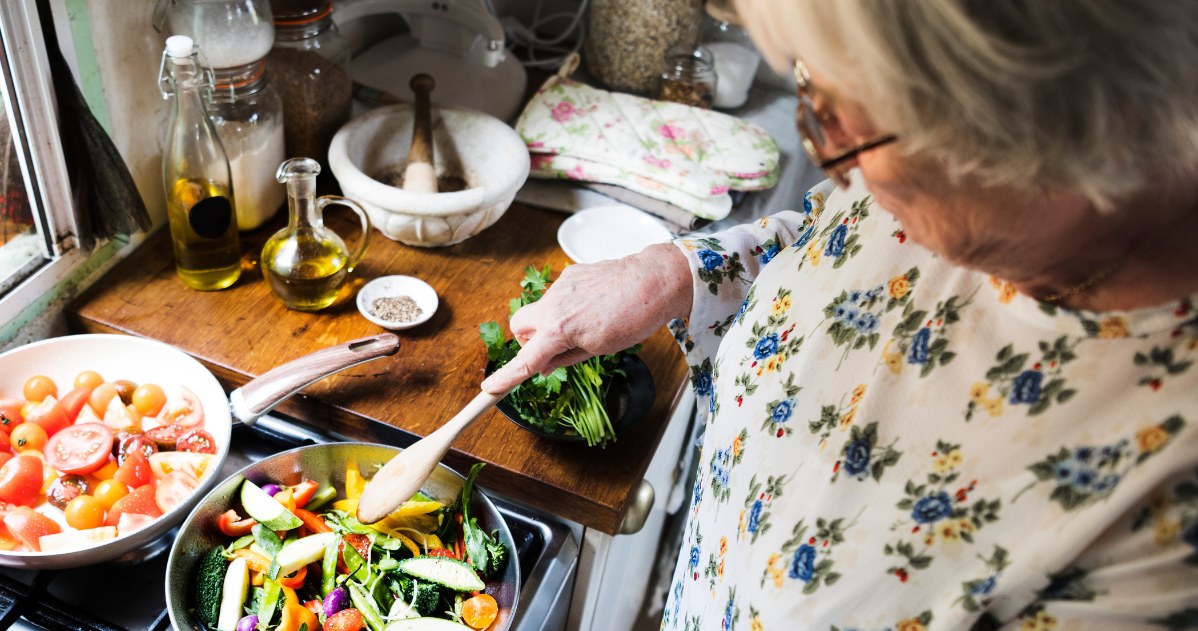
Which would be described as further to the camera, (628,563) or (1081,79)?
(628,563)

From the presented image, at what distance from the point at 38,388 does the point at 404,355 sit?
38 cm

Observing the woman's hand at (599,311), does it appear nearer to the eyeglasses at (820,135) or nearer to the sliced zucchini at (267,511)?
the sliced zucchini at (267,511)

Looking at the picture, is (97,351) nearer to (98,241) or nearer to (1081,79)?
(98,241)

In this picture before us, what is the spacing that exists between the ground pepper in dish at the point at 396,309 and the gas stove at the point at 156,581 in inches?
6.6

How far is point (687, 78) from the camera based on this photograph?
1661mm

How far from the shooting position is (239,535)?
89cm

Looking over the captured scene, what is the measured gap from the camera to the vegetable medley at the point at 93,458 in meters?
0.85

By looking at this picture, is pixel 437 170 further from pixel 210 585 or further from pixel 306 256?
pixel 210 585

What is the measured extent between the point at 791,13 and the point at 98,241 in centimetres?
95

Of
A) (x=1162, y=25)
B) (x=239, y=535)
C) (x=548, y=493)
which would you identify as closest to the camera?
(x=1162, y=25)

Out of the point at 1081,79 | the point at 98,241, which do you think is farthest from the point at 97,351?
the point at 1081,79

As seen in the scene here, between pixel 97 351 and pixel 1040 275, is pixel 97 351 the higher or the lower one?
the lower one

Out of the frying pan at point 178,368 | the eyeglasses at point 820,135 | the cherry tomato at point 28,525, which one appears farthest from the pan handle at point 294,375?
the eyeglasses at point 820,135

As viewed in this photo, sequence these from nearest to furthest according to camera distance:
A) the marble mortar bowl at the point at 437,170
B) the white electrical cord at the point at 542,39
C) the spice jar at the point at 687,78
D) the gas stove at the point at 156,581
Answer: the gas stove at the point at 156,581 < the marble mortar bowl at the point at 437,170 < the spice jar at the point at 687,78 < the white electrical cord at the point at 542,39
